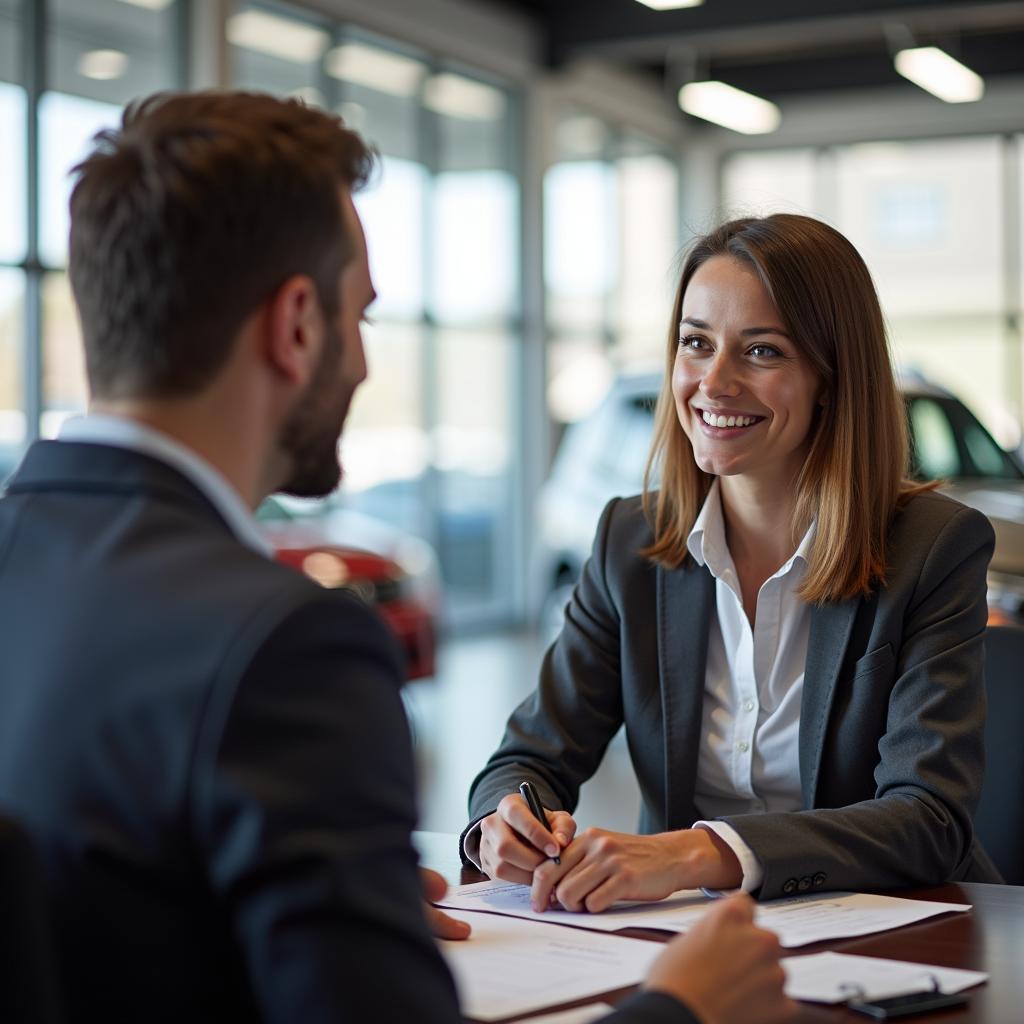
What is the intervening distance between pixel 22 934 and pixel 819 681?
1.38m

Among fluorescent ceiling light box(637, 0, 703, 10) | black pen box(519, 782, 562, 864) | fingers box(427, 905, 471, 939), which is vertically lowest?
fingers box(427, 905, 471, 939)

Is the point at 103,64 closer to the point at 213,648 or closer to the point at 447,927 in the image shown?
the point at 447,927

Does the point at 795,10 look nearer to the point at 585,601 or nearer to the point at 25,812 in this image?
the point at 585,601

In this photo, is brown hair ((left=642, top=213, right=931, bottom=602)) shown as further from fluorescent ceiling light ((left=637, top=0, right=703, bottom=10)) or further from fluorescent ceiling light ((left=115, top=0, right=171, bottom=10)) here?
fluorescent ceiling light ((left=637, top=0, right=703, bottom=10))

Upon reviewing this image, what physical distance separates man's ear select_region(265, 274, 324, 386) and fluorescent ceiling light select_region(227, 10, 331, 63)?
8.16m

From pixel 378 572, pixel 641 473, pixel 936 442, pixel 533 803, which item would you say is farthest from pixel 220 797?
pixel 378 572

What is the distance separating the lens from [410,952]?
0.90 meters

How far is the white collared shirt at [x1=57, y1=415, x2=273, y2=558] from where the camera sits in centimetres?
102

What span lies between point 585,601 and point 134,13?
6.95 metres

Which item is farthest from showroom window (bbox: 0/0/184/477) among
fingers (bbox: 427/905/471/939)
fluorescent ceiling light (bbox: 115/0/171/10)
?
fingers (bbox: 427/905/471/939)

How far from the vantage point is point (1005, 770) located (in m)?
2.14

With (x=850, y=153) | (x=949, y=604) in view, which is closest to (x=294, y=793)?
(x=949, y=604)

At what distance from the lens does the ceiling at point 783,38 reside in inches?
406

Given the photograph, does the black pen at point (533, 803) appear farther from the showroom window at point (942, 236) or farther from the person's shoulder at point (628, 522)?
the showroom window at point (942, 236)
